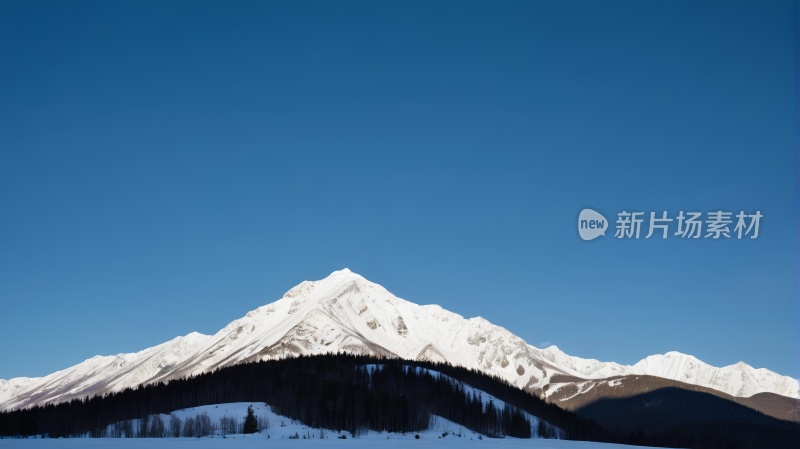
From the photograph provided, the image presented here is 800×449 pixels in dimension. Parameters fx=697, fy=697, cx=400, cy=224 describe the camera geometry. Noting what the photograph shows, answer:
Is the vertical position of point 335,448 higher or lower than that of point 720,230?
lower

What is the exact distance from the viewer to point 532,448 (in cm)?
15488

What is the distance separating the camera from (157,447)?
5325 inches

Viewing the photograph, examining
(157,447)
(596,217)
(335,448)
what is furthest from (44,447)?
(596,217)

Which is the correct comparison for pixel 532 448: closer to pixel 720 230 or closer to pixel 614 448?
pixel 614 448

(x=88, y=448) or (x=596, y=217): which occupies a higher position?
(x=596, y=217)

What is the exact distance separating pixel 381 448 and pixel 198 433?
257 ft

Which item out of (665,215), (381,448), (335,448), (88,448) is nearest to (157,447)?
(88,448)

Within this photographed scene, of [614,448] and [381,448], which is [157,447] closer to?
[381,448]

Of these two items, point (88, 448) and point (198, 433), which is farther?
point (198, 433)

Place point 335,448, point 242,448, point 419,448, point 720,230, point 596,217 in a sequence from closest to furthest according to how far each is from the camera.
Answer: point 720,230 < point 596,217 < point 242,448 < point 335,448 < point 419,448

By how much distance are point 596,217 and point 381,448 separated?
230ft

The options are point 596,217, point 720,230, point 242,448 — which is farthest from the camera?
point 242,448

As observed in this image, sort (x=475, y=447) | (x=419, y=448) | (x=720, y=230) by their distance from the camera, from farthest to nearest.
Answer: (x=475, y=447)
(x=419, y=448)
(x=720, y=230)

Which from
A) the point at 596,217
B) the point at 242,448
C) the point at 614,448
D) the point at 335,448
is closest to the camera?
the point at 596,217
